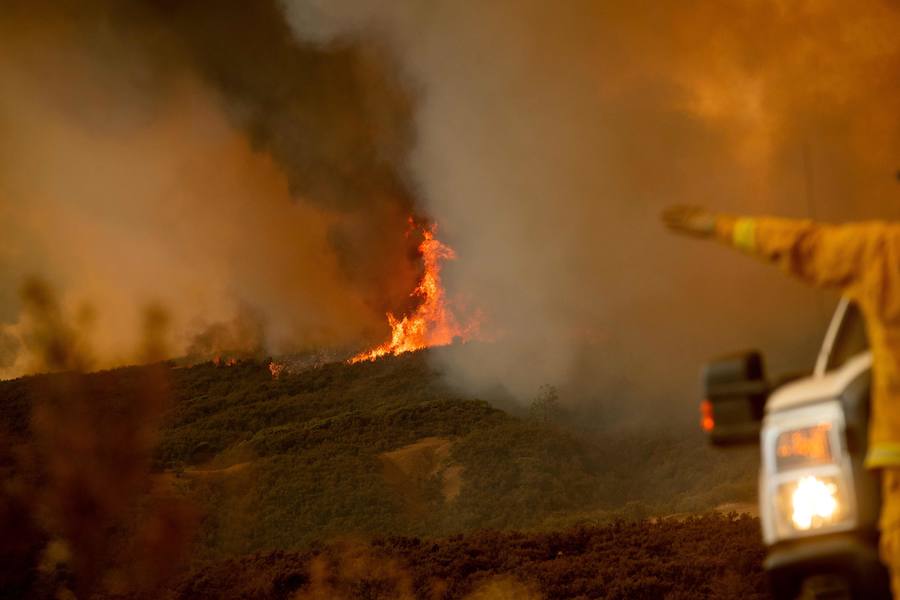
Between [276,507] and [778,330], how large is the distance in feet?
53.4

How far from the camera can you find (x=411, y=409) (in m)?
33.5

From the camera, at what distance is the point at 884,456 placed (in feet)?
10.0

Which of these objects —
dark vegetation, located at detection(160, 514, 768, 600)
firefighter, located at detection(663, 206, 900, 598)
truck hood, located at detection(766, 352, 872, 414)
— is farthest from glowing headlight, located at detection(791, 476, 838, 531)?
dark vegetation, located at detection(160, 514, 768, 600)

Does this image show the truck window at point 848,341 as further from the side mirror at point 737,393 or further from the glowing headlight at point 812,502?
the glowing headlight at point 812,502

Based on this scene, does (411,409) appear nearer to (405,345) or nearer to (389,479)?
(389,479)

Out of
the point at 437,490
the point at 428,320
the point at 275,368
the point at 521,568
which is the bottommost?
the point at 521,568

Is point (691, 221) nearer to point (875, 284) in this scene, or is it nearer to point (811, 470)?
point (875, 284)

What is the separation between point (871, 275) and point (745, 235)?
0.42 m

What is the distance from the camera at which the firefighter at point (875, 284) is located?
3.04 metres

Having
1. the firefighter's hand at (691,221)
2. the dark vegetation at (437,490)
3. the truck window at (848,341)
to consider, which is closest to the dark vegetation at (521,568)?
the dark vegetation at (437,490)

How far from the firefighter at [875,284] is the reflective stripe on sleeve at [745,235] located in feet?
0.11

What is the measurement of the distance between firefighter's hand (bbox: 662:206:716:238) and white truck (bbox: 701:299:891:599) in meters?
0.43

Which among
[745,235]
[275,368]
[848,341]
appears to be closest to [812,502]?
[848,341]

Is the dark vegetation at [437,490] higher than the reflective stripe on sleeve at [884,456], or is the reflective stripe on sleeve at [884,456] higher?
the dark vegetation at [437,490]
